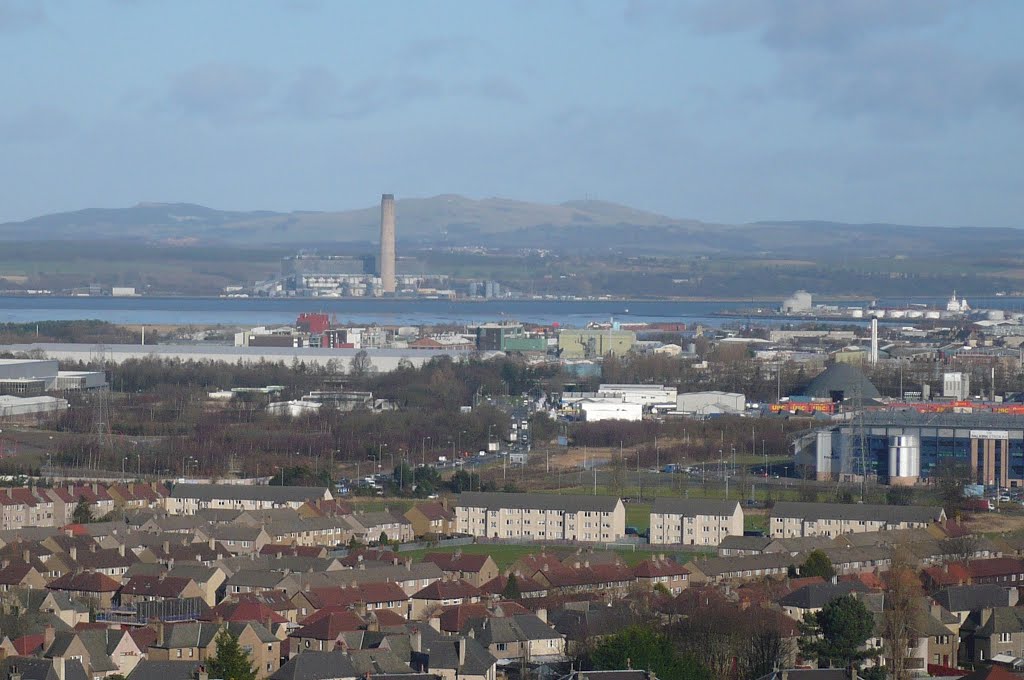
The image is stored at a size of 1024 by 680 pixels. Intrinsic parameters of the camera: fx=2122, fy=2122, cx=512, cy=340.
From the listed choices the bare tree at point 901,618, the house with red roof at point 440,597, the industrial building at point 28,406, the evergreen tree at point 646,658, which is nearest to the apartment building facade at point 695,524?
the house with red roof at point 440,597

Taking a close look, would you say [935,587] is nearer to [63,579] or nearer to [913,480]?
[63,579]

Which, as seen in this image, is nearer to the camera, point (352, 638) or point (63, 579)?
point (352, 638)

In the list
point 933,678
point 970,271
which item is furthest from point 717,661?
point 970,271

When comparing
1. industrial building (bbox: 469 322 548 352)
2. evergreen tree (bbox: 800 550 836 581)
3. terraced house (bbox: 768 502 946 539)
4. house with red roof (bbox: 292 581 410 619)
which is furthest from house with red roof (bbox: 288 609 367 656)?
industrial building (bbox: 469 322 548 352)

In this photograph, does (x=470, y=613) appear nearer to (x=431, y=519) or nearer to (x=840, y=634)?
(x=840, y=634)

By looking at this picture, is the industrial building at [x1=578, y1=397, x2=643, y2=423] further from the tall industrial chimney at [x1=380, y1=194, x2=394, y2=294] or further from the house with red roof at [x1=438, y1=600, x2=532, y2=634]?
the tall industrial chimney at [x1=380, y1=194, x2=394, y2=294]

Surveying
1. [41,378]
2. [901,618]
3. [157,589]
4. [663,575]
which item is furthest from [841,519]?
[41,378]
